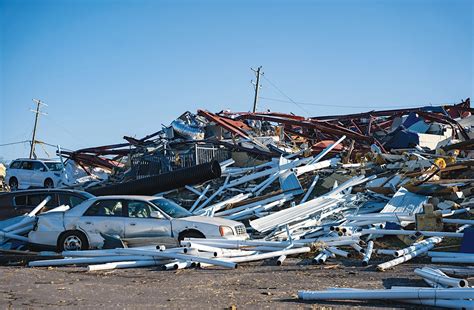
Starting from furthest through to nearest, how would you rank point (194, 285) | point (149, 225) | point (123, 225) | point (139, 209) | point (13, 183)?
point (13, 183), point (139, 209), point (123, 225), point (149, 225), point (194, 285)

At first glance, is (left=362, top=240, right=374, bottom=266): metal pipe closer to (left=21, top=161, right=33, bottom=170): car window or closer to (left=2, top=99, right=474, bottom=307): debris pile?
(left=2, top=99, right=474, bottom=307): debris pile

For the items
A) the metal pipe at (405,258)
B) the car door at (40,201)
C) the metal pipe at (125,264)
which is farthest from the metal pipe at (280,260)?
the car door at (40,201)

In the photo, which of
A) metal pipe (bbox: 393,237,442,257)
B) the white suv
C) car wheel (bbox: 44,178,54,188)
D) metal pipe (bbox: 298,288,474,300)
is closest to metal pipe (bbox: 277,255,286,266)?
metal pipe (bbox: 393,237,442,257)

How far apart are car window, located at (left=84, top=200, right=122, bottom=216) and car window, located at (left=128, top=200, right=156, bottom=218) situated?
0.78 feet

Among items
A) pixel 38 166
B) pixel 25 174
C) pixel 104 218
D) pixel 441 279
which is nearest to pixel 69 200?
pixel 104 218

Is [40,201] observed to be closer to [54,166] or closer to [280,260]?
[280,260]

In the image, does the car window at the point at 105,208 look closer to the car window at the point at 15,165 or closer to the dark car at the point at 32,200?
the dark car at the point at 32,200

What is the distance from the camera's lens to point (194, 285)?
945 centimetres

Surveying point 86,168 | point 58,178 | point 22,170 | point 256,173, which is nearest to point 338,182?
point 256,173

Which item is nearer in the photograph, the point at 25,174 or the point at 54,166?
the point at 54,166

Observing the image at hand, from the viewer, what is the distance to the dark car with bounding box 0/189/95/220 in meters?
15.4

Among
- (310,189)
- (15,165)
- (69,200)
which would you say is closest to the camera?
(69,200)

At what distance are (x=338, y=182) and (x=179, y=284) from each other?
985 centimetres

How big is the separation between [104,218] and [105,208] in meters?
0.30
